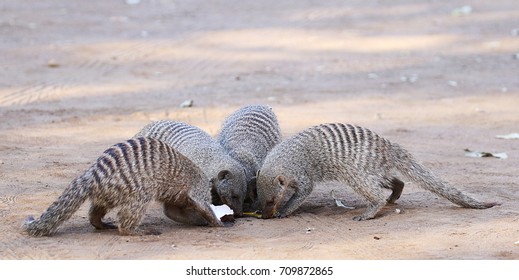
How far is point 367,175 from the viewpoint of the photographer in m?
4.74

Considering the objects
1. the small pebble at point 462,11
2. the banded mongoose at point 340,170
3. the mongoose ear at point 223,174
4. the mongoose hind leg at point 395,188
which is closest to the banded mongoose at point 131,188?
the mongoose ear at point 223,174

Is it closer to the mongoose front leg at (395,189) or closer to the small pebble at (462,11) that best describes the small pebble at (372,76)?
the small pebble at (462,11)

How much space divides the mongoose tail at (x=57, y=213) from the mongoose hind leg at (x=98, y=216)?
0.13 metres

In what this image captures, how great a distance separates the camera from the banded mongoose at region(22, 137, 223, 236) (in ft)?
13.5

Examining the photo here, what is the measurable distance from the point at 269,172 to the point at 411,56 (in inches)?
208

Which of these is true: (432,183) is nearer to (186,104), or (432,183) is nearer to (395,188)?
(395,188)

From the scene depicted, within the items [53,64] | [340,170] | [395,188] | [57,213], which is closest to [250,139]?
[340,170]

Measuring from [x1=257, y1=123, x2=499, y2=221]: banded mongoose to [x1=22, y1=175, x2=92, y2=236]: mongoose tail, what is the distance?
1.08 metres

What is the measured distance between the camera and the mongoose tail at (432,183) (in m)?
4.69

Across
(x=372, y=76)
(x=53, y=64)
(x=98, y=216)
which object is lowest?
(x=372, y=76)

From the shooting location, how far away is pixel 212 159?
197 inches

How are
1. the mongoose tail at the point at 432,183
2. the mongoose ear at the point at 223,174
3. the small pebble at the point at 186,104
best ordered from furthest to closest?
the small pebble at the point at 186,104, the mongoose ear at the point at 223,174, the mongoose tail at the point at 432,183

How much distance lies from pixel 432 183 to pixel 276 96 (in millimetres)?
3357
